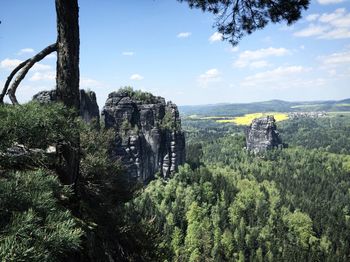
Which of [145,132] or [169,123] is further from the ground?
[169,123]

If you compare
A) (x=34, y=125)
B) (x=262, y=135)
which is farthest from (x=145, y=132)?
(x=262, y=135)

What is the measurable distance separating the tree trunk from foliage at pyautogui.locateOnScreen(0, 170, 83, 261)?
2.71 m

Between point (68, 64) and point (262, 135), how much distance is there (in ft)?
595

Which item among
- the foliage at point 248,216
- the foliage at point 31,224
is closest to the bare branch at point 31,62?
the foliage at point 31,224

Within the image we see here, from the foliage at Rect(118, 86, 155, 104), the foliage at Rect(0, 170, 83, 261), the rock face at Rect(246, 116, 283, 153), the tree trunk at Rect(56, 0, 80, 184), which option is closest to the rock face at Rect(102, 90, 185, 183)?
the foliage at Rect(118, 86, 155, 104)

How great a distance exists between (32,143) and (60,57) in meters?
2.11

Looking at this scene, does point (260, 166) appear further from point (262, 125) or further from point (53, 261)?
point (53, 261)

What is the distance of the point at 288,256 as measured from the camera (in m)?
62.1

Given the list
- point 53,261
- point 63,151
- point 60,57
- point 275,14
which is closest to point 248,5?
point 275,14

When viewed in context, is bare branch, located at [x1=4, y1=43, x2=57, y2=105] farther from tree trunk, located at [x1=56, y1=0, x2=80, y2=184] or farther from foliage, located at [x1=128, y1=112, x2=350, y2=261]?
foliage, located at [x1=128, y1=112, x2=350, y2=261]

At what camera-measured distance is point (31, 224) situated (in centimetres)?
304

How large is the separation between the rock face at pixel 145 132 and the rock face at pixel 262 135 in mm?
90353

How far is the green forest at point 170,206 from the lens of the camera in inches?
134

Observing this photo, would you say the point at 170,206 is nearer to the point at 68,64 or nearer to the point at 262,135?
the point at 68,64
